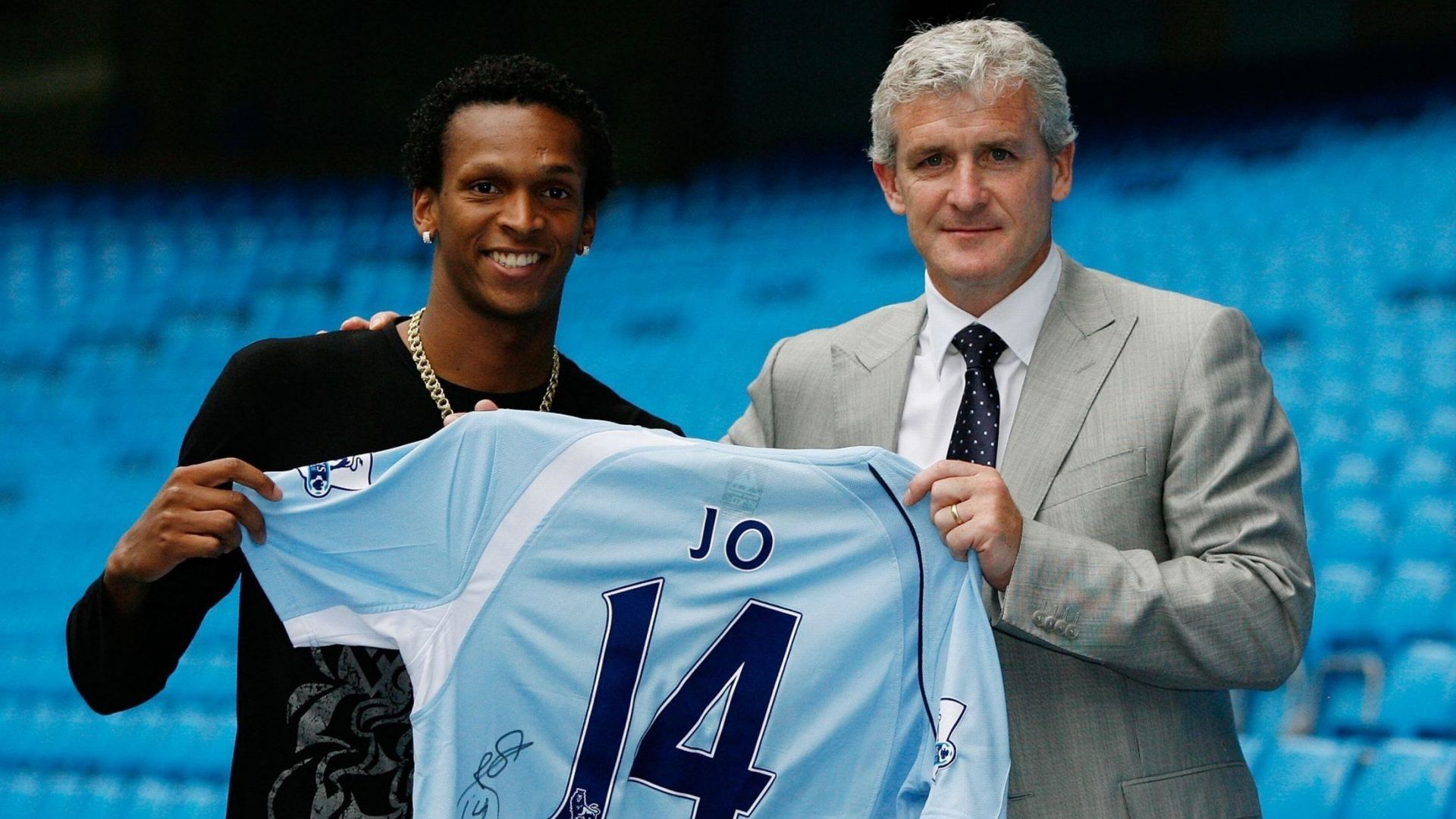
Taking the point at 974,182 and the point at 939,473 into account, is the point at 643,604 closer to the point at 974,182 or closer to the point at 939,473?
the point at 939,473

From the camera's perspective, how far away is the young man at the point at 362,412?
154cm

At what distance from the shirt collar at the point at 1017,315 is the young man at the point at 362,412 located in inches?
14.9

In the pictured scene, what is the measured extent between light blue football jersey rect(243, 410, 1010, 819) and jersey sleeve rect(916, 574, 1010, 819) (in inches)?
1.2

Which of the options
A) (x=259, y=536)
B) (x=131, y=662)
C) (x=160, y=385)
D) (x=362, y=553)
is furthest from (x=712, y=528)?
(x=160, y=385)

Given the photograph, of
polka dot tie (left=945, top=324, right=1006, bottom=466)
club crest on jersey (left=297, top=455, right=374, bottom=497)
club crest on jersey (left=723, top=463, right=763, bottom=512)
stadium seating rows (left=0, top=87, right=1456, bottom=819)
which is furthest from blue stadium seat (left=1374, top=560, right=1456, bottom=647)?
club crest on jersey (left=297, top=455, right=374, bottom=497)

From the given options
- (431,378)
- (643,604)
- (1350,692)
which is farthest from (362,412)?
(1350,692)

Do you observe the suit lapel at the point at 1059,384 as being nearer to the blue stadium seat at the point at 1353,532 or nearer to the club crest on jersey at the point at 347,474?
the club crest on jersey at the point at 347,474

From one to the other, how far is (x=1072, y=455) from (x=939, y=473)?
0.69 ft

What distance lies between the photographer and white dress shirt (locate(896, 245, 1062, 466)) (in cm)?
173

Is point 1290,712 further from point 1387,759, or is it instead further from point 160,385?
point 160,385

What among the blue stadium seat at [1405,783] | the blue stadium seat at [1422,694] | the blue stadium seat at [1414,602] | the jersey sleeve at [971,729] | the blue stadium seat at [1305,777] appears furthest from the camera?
the blue stadium seat at [1414,602]

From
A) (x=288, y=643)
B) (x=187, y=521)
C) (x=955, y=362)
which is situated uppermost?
(x=955, y=362)

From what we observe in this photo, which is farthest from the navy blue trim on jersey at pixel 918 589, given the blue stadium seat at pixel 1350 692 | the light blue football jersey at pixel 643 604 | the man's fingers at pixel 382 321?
the blue stadium seat at pixel 1350 692

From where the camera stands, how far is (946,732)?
4.81 feet
